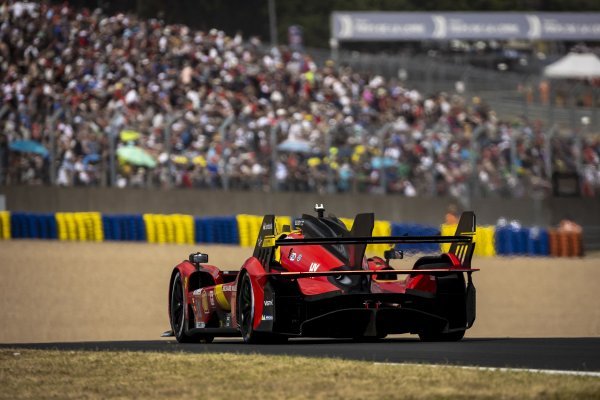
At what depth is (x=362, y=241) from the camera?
1128 centimetres

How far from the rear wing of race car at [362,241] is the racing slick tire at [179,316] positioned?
120 centimetres

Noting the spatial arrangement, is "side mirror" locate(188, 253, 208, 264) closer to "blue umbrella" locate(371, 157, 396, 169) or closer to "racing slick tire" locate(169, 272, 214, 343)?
"racing slick tire" locate(169, 272, 214, 343)

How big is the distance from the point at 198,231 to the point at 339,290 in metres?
17.8

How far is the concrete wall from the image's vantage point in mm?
30078

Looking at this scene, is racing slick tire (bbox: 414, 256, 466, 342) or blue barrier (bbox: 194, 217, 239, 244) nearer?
racing slick tire (bbox: 414, 256, 466, 342)

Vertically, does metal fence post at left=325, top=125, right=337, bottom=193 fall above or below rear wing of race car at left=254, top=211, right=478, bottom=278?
above

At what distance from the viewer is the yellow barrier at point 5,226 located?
29797 millimetres

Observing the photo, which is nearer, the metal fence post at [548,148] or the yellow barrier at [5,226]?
the metal fence post at [548,148]

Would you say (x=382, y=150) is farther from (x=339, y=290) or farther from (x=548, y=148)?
(x=339, y=290)

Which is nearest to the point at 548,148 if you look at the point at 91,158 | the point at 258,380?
the point at 91,158

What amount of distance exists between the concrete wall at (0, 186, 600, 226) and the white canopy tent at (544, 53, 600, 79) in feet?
30.7

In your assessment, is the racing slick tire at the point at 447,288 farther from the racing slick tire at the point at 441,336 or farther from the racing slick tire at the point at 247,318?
the racing slick tire at the point at 247,318

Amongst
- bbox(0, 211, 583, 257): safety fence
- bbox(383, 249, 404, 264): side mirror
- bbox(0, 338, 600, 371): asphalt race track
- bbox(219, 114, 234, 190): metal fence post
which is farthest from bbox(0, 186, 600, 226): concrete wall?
bbox(383, 249, 404, 264): side mirror

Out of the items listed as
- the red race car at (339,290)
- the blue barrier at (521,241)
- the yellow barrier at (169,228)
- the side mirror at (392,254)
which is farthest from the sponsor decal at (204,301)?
the yellow barrier at (169,228)
